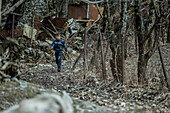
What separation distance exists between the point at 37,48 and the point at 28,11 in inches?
132

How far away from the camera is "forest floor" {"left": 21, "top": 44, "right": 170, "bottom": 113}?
189 inches

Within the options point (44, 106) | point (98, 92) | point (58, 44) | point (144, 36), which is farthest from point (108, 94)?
point (44, 106)

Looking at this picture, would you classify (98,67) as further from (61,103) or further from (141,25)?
(61,103)

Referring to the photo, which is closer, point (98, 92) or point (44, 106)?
point (44, 106)

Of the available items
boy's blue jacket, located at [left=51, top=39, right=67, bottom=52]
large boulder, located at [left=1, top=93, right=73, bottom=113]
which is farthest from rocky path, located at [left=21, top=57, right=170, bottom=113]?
large boulder, located at [left=1, top=93, right=73, bottom=113]

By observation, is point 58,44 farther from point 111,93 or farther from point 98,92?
point 111,93

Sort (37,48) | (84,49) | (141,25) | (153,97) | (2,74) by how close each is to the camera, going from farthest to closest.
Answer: (37,48)
(84,49)
(141,25)
(153,97)
(2,74)

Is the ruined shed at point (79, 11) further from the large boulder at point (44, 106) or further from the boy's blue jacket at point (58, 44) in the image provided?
the large boulder at point (44, 106)

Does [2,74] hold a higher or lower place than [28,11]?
lower

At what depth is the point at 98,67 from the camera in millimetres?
7527

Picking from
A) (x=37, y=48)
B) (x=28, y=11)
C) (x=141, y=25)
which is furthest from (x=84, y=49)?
(x=28, y=11)

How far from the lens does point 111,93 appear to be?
5770 millimetres

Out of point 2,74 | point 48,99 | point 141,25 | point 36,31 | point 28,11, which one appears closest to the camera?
point 48,99

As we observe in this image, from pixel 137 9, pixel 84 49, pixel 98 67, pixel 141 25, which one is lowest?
pixel 98 67
